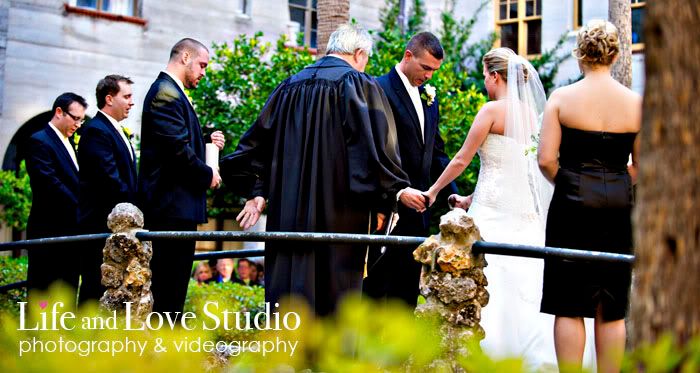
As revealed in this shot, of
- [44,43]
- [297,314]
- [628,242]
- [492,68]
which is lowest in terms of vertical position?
[297,314]

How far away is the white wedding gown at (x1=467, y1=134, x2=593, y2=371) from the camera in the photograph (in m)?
7.82

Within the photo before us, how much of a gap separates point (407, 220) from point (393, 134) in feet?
3.40

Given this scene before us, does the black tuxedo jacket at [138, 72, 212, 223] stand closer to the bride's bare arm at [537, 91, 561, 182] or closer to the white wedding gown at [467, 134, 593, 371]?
the white wedding gown at [467, 134, 593, 371]

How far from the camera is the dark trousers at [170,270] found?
7590 mm

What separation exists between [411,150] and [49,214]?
286 centimetres

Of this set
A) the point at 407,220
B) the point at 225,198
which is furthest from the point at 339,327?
the point at 225,198

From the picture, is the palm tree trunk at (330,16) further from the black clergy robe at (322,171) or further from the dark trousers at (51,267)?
the black clergy robe at (322,171)

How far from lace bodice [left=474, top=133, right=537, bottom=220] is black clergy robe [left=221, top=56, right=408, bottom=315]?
4.06 feet

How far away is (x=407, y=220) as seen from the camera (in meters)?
7.81

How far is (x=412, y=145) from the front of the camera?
26.0ft

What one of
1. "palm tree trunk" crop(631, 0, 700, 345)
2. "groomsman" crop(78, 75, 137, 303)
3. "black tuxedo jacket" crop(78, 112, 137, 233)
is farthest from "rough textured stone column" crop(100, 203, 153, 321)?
"palm tree trunk" crop(631, 0, 700, 345)

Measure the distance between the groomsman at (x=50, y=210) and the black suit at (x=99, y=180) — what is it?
42cm

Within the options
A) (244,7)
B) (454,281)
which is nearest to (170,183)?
(454,281)

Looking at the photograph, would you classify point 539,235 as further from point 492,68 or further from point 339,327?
point 339,327
